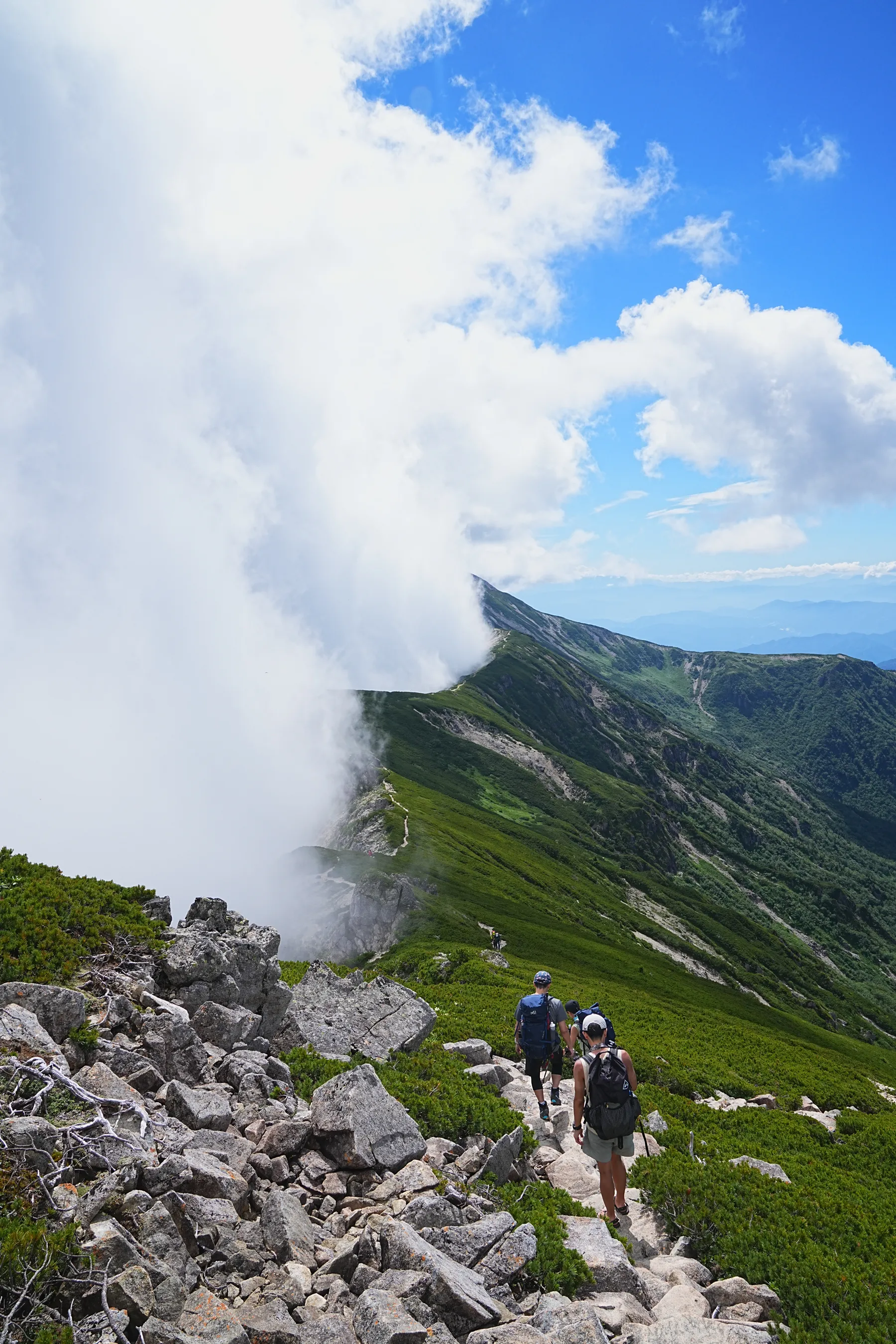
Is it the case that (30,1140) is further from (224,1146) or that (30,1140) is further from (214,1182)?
(224,1146)

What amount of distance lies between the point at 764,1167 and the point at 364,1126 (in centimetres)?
1215

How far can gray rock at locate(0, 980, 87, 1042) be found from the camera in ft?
44.4

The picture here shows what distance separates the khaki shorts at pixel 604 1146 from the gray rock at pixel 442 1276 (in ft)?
13.7

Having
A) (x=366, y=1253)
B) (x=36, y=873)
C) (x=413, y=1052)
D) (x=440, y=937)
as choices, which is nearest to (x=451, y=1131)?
(x=366, y=1253)

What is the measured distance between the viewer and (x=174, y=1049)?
619 inches

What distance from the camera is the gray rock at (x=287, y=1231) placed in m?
10.7

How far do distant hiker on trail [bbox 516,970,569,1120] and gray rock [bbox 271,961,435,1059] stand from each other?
19.0 ft

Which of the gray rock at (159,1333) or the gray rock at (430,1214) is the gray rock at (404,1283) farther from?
the gray rock at (159,1333)

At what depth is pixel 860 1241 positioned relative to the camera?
14633mm

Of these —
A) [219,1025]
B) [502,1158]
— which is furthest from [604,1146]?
[219,1025]

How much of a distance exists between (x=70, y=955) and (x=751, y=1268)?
17.0 metres

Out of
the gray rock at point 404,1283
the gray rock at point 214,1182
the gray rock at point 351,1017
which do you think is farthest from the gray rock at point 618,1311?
the gray rock at point 351,1017

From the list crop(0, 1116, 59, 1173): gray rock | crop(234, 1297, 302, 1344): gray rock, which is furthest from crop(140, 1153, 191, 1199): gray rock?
crop(234, 1297, 302, 1344): gray rock

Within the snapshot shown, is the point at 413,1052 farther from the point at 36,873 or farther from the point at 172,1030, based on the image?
the point at 36,873
